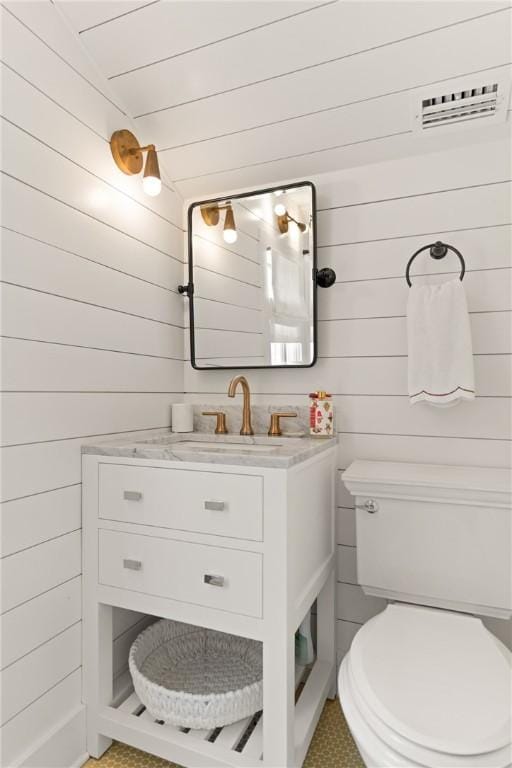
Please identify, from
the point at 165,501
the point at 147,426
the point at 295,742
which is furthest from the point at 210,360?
the point at 295,742

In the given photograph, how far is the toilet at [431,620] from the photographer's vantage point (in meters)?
0.86

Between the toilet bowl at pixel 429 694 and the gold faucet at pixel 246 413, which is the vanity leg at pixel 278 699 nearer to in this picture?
the toilet bowl at pixel 429 694

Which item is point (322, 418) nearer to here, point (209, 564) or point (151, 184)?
point (209, 564)

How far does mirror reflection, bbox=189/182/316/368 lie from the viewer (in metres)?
1.72

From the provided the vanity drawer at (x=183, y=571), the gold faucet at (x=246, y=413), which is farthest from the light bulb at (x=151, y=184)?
the vanity drawer at (x=183, y=571)

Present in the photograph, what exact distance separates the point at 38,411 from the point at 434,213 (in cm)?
145

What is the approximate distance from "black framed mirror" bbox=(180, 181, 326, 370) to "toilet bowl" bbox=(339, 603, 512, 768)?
37.3 inches

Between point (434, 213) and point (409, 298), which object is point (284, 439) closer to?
point (409, 298)

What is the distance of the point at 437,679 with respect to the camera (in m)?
0.99

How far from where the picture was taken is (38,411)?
1.24m

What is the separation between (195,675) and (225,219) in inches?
67.5

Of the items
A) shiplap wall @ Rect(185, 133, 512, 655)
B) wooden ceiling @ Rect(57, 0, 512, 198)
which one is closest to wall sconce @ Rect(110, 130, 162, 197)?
wooden ceiling @ Rect(57, 0, 512, 198)

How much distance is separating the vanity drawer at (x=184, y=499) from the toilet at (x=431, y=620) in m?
0.38

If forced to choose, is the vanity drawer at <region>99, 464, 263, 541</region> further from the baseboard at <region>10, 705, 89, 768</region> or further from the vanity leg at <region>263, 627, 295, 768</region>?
the baseboard at <region>10, 705, 89, 768</region>
